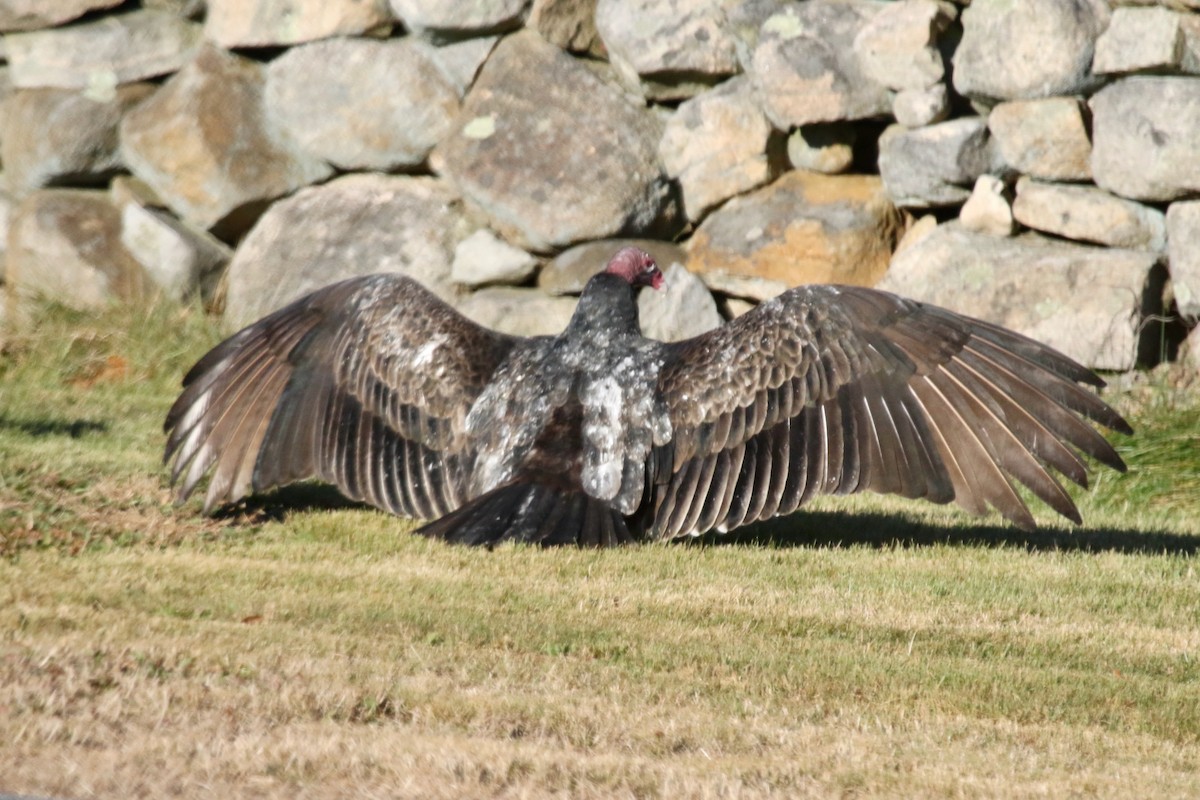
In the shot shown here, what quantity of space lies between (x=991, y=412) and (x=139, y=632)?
273 cm

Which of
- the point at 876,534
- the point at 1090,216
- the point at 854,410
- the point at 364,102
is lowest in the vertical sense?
the point at 876,534

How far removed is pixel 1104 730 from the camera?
3.60 metres

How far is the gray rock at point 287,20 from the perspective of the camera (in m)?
9.09

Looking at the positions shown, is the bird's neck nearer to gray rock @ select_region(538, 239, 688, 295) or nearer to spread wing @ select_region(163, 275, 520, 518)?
spread wing @ select_region(163, 275, 520, 518)

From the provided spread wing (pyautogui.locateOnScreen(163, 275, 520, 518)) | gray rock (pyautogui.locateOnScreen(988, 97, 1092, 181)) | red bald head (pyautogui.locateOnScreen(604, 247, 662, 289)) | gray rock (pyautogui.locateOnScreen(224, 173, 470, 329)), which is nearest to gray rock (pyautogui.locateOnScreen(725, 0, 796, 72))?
gray rock (pyautogui.locateOnScreen(988, 97, 1092, 181))

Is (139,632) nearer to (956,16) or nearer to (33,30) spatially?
(956,16)

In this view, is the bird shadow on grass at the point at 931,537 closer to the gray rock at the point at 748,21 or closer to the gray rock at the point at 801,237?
the gray rock at the point at 801,237

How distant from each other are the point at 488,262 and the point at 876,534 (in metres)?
3.52

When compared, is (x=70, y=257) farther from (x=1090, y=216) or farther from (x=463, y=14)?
(x=1090, y=216)

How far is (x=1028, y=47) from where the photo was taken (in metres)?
7.41

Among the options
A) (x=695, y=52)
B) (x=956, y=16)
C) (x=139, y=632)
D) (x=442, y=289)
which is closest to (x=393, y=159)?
(x=442, y=289)

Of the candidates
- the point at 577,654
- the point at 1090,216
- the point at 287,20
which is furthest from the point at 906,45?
the point at 577,654

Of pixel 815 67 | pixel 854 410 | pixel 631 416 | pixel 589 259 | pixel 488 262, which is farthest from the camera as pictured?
pixel 488 262

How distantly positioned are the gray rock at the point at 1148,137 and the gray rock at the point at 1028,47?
212mm
